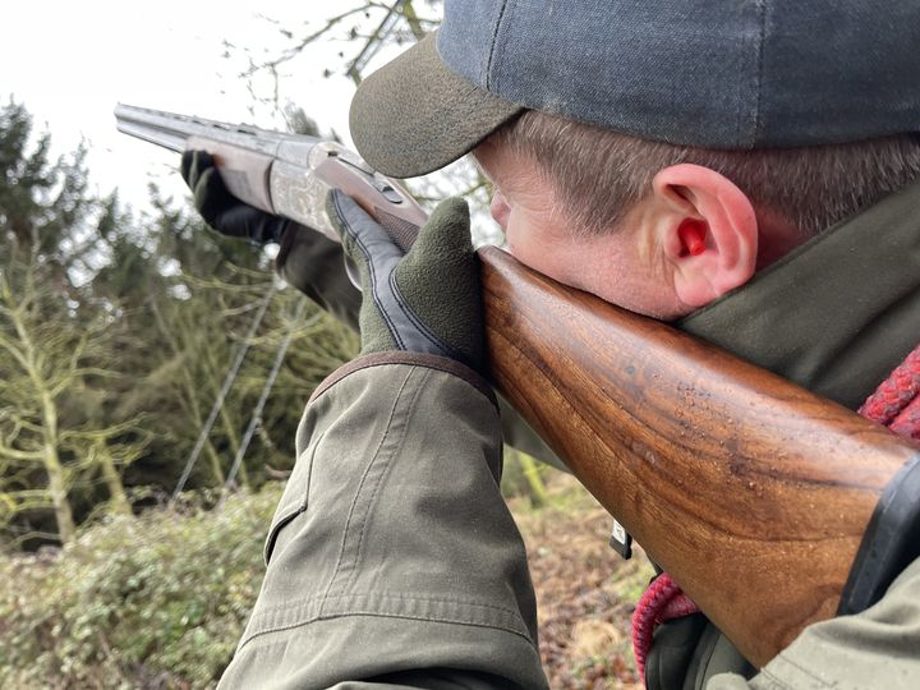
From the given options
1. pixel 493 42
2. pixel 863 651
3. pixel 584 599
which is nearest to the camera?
pixel 863 651

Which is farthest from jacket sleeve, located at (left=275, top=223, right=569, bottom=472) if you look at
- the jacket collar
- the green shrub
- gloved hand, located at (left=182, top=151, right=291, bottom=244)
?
the green shrub

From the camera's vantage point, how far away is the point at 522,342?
4.09 ft

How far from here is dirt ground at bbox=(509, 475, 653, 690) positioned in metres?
4.88

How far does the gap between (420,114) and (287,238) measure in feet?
4.86

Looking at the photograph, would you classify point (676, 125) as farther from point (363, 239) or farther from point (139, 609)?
point (139, 609)

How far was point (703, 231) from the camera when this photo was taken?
3.42 ft

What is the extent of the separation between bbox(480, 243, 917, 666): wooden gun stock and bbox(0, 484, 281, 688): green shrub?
15.5 feet

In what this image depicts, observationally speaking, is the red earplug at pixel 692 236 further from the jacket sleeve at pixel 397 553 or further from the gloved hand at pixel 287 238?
the gloved hand at pixel 287 238

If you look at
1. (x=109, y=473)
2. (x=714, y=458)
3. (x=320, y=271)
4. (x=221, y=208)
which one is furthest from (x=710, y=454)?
(x=109, y=473)

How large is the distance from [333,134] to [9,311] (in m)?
9.08

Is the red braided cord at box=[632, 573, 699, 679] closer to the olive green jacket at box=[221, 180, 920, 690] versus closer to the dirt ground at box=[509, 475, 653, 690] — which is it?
the olive green jacket at box=[221, 180, 920, 690]

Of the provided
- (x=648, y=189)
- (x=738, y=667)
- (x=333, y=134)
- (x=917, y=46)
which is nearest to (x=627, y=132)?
(x=648, y=189)

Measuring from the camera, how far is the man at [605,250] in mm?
905

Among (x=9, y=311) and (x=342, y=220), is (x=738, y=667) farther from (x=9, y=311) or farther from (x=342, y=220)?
(x=9, y=311)
